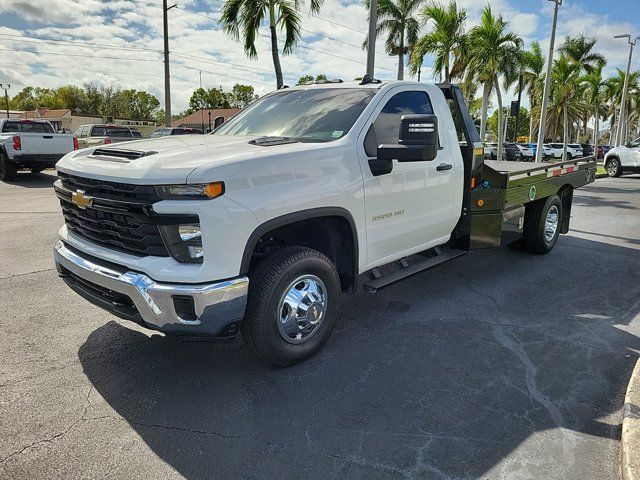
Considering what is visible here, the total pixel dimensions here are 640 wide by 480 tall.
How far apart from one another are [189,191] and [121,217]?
0.56 metres

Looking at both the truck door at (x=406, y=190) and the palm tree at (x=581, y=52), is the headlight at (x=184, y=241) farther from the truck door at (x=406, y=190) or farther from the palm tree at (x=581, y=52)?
the palm tree at (x=581, y=52)

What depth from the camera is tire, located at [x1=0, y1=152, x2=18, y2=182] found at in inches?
568

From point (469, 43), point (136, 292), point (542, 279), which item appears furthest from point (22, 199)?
point (469, 43)

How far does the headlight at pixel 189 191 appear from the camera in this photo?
2859 millimetres

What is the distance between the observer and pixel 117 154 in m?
3.42

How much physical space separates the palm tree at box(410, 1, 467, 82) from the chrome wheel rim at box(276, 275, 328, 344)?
19.0m

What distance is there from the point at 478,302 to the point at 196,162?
3277 millimetres

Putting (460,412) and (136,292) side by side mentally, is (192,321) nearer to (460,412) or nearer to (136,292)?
(136,292)

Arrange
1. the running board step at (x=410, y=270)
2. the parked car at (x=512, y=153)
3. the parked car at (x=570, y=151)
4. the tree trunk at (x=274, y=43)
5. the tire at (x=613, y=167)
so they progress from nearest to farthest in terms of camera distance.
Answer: the running board step at (x=410, y=270)
the tree trunk at (x=274, y=43)
the tire at (x=613, y=167)
the parked car at (x=512, y=153)
the parked car at (x=570, y=151)

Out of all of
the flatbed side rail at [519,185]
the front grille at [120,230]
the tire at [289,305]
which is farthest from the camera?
the flatbed side rail at [519,185]

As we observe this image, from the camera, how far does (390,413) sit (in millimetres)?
3084

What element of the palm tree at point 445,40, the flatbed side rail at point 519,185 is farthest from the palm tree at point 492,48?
the flatbed side rail at point 519,185

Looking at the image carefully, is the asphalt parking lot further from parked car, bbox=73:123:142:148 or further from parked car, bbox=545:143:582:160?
parked car, bbox=545:143:582:160

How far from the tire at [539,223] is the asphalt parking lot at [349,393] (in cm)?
144
